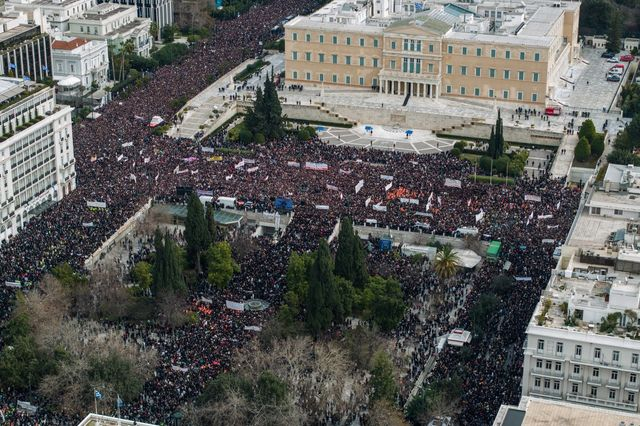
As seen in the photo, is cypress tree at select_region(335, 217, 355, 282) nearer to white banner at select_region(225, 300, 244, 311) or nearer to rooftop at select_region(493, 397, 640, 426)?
white banner at select_region(225, 300, 244, 311)

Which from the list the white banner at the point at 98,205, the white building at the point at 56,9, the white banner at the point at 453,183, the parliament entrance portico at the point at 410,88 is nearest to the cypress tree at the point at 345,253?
the white banner at the point at 453,183

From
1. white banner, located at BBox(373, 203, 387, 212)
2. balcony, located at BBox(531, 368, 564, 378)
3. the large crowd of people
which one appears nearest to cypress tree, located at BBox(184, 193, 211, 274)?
the large crowd of people

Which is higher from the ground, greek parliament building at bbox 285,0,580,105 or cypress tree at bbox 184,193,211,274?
greek parliament building at bbox 285,0,580,105

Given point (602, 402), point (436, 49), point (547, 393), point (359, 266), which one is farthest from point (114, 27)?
point (602, 402)

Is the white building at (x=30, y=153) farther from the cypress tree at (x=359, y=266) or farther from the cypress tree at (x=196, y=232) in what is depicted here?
the cypress tree at (x=359, y=266)

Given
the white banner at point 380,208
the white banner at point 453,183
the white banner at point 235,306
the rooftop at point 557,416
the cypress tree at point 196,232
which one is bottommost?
the white banner at point 235,306
